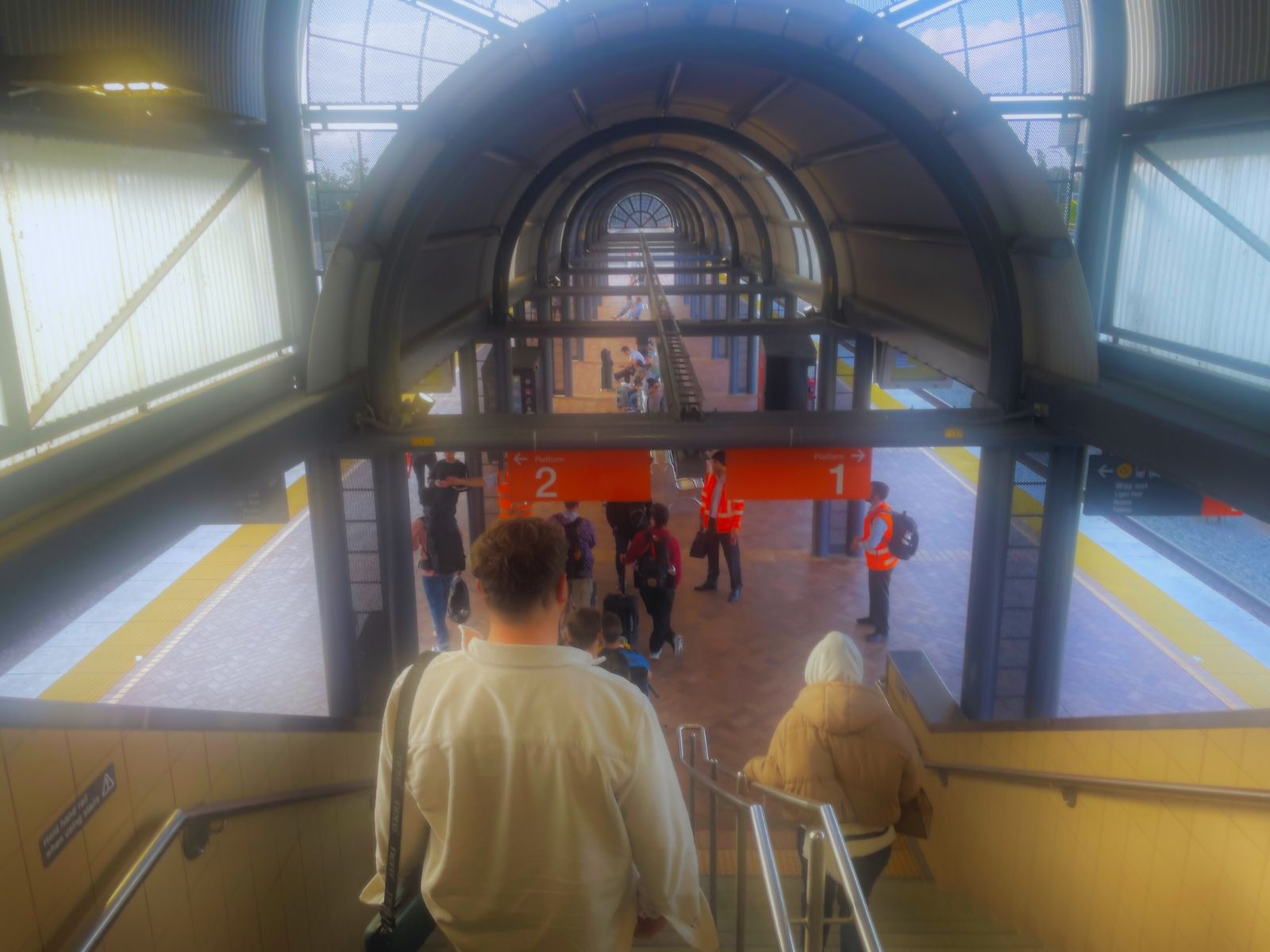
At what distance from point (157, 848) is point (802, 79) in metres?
5.19

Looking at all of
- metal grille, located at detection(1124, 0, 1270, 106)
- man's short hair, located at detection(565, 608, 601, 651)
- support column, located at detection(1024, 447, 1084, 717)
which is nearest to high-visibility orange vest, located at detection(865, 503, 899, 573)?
support column, located at detection(1024, 447, 1084, 717)

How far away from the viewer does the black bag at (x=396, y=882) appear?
85.1 inches

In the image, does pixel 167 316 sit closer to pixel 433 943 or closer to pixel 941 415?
pixel 433 943

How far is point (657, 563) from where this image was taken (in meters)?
8.48

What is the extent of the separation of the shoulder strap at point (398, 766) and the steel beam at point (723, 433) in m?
3.49

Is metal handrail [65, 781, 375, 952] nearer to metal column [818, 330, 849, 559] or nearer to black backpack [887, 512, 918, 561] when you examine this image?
black backpack [887, 512, 918, 561]

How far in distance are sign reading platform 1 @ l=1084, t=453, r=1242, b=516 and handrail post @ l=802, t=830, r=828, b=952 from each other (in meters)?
3.46

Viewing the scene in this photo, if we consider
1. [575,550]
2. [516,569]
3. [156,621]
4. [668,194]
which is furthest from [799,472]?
[668,194]

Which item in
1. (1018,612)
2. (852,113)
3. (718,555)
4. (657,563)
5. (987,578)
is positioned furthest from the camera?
(718,555)

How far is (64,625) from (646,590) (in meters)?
7.19

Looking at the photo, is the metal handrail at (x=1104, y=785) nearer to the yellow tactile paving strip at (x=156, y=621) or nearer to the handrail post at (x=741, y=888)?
the handrail post at (x=741, y=888)

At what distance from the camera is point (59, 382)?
3.46m

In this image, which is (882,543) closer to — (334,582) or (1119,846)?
(1119,846)

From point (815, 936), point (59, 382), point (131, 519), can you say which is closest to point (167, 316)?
point (59, 382)
